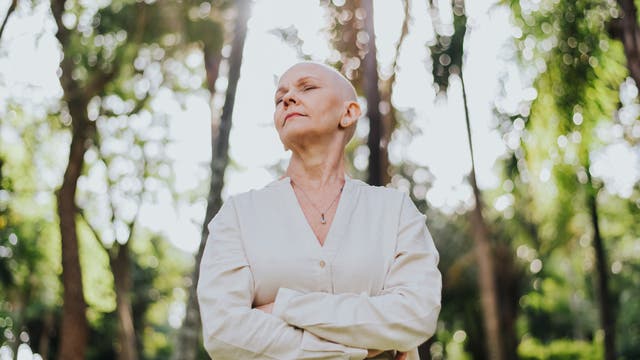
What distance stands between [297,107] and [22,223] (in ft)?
66.4

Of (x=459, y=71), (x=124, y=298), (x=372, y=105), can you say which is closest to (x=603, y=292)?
(x=459, y=71)

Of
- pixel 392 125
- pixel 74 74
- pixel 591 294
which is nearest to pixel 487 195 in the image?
pixel 591 294

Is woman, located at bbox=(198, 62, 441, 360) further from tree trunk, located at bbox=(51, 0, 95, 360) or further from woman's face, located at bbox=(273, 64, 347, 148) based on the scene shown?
tree trunk, located at bbox=(51, 0, 95, 360)

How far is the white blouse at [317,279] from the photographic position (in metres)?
2.17

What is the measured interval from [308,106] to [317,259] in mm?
524

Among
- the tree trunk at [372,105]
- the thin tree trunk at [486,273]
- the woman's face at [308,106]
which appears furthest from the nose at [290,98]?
the thin tree trunk at [486,273]

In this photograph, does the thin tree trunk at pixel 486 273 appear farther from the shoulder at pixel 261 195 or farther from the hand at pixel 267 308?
the hand at pixel 267 308

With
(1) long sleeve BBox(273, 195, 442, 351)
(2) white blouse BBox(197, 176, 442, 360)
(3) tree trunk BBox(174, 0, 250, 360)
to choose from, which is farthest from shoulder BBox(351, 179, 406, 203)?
(3) tree trunk BBox(174, 0, 250, 360)

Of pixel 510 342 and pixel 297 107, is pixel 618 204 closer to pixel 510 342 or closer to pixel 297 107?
pixel 510 342

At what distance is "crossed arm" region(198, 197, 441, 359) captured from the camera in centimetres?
216

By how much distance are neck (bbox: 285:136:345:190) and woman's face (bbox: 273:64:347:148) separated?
0.13 feet

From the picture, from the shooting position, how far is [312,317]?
2.17 meters

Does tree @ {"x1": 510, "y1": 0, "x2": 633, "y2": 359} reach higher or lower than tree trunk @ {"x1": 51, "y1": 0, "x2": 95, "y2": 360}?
higher

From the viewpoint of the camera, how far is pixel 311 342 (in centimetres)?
216
